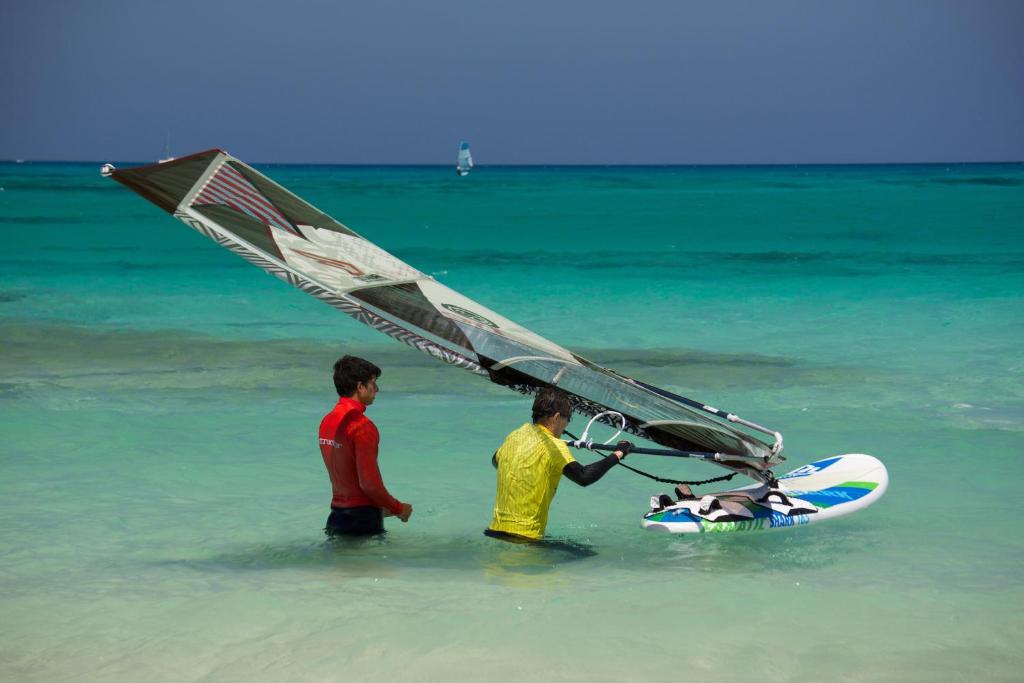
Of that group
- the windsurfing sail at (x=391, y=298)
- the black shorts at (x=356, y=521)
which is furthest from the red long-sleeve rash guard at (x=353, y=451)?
the windsurfing sail at (x=391, y=298)

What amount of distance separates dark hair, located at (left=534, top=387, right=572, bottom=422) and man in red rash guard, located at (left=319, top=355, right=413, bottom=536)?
0.70 meters

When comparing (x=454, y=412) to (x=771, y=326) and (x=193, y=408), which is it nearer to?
(x=193, y=408)

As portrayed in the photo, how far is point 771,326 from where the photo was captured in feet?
52.1

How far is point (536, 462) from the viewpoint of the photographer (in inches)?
211

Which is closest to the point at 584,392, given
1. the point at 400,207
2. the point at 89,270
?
the point at 89,270

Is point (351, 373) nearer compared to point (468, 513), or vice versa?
point (351, 373)

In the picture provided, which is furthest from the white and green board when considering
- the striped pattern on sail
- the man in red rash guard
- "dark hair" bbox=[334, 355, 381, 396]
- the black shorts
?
the striped pattern on sail

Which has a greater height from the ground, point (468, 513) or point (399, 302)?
point (399, 302)

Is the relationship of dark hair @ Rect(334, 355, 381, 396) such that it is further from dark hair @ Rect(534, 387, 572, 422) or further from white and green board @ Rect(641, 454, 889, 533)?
white and green board @ Rect(641, 454, 889, 533)

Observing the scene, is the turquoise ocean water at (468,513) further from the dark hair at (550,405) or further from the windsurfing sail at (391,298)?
the dark hair at (550,405)

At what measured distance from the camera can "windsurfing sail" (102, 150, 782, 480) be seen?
17.8 ft

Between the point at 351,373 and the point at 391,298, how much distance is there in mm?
430

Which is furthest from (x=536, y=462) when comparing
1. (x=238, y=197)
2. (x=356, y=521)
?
(x=238, y=197)

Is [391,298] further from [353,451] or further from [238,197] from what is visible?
[238,197]
